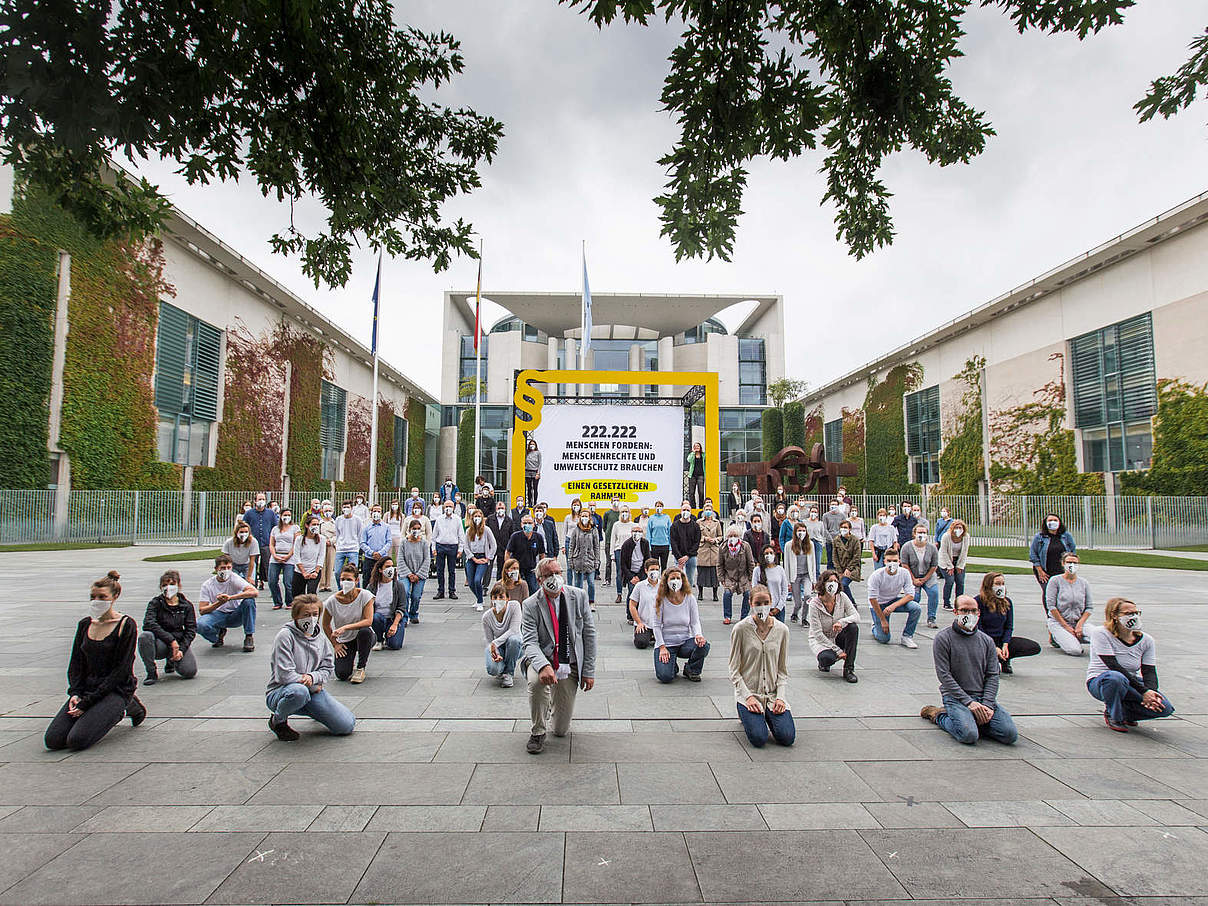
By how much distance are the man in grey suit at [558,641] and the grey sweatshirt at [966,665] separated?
292cm

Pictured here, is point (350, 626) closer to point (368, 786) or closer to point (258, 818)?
point (368, 786)

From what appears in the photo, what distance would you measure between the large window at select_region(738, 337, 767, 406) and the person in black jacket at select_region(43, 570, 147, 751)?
53.4 meters

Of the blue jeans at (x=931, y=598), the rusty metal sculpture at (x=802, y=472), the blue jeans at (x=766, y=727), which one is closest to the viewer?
the blue jeans at (x=766, y=727)

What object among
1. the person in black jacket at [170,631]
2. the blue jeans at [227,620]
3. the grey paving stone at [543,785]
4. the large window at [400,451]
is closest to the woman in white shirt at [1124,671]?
the grey paving stone at [543,785]

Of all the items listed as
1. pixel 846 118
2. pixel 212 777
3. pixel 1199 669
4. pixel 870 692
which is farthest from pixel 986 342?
pixel 212 777

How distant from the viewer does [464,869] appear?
3408 millimetres

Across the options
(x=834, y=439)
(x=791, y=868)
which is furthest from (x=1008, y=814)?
(x=834, y=439)

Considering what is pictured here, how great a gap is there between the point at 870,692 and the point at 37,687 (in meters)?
8.11

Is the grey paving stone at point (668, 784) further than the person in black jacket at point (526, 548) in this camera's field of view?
No

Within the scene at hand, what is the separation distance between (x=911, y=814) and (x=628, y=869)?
1.80 m

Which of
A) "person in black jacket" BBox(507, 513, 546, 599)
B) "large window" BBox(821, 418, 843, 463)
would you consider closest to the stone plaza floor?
"person in black jacket" BBox(507, 513, 546, 599)

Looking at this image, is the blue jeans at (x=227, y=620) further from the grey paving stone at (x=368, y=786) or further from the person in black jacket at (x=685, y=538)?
the person in black jacket at (x=685, y=538)

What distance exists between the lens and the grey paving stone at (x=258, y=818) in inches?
151

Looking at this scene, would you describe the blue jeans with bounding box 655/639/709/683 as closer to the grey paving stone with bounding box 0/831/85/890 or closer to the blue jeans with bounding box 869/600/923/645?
the blue jeans with bounding box 869/600/923/645
